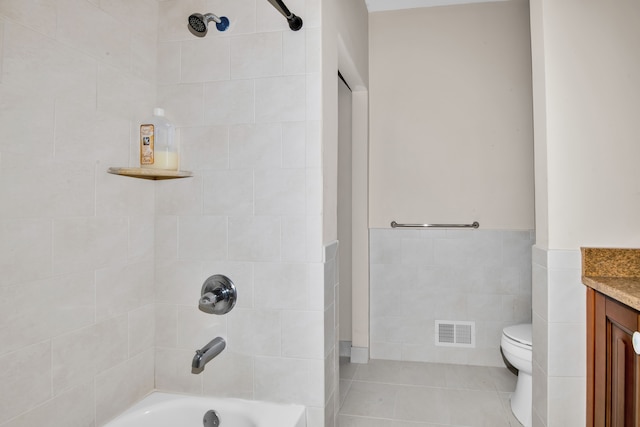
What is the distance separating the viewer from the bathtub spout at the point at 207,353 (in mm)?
1325

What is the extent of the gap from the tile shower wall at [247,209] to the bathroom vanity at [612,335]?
3.25ft

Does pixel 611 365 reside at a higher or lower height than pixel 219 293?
lower

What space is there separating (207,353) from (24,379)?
55cm

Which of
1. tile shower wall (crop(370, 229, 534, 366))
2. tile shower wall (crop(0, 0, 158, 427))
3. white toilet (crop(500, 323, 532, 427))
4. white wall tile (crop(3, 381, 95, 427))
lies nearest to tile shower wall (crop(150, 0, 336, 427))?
tile shower wall (crop(0, 0, 158, 427))

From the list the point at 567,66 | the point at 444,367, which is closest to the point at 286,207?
the point at 567,66

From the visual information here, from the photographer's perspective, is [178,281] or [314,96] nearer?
[314,96]

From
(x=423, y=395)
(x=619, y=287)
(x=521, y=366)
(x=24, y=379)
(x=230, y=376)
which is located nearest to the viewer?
(x=24, y=379)

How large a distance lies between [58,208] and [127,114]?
1.59 ft

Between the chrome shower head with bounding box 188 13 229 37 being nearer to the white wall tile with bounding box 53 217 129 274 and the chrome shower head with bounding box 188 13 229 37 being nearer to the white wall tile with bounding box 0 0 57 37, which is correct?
the white wall tile with bounding box 0 0 57 37

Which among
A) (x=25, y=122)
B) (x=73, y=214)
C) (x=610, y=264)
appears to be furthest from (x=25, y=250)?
(x=610, y=264)

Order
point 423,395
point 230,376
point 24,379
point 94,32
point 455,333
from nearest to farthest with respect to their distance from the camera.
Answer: point 24,379 → point 94,32 → point 230,376 → point 423,395 → point 455,333

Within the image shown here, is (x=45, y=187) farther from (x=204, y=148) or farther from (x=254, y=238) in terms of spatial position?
(x=254, y=238)

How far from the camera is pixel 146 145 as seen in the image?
1.43 m

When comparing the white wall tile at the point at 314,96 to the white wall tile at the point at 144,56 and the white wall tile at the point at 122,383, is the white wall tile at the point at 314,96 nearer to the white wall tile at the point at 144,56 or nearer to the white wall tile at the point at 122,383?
the white wall tile at the point at 144,56
